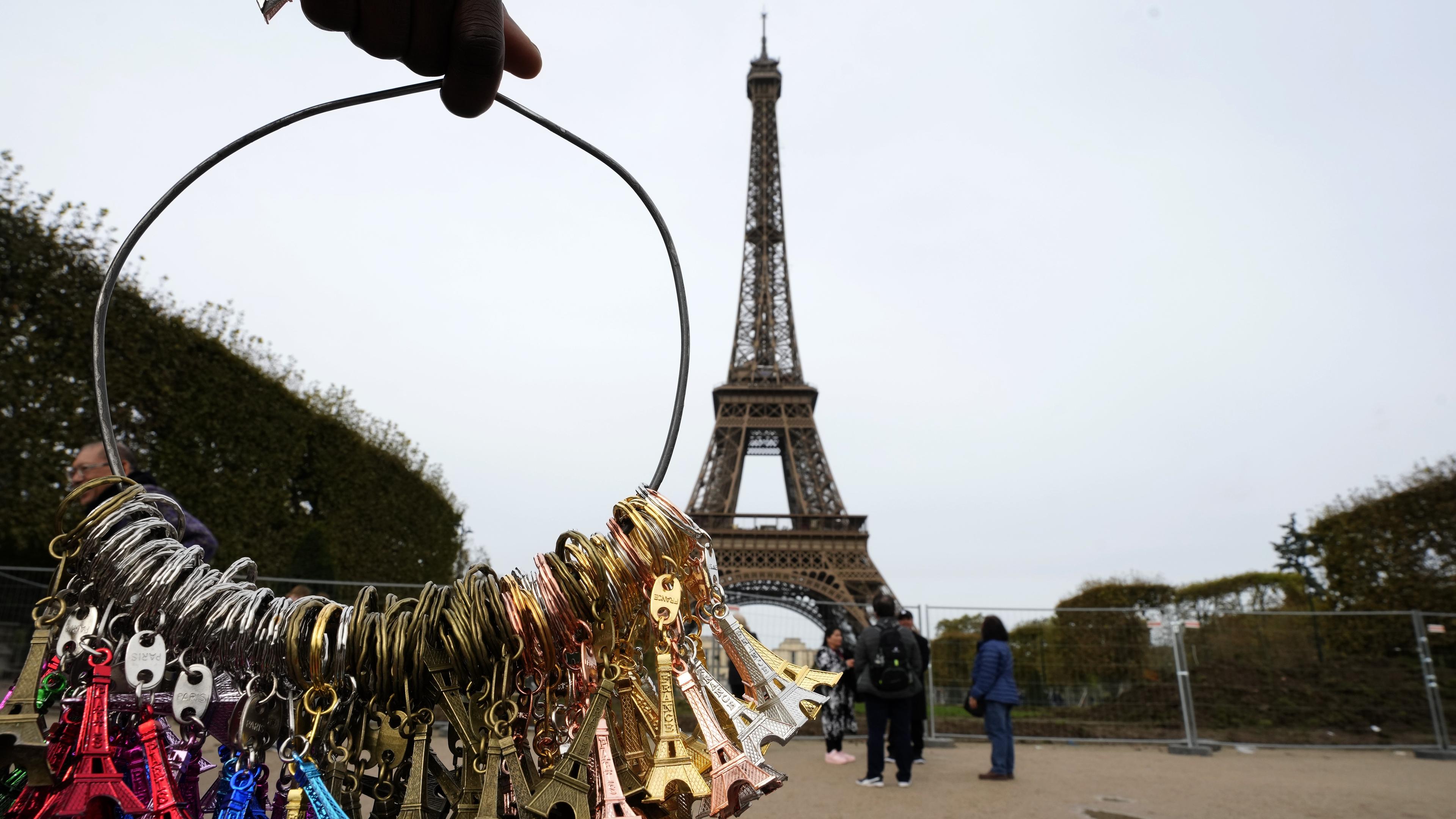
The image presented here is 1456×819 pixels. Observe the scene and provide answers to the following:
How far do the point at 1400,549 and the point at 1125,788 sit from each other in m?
10.6

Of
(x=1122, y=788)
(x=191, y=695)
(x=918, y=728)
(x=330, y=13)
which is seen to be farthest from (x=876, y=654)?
(x=330, y=13)

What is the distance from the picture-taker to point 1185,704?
1096 centimetres

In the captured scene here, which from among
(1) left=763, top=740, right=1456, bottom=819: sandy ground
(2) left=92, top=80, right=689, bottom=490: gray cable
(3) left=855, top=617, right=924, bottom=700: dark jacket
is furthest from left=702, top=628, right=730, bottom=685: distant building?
(2) left=92, top=80, right=689, bottom=490: gray cable

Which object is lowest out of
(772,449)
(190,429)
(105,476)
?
(105,476)

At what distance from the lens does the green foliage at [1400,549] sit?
45.1 feet

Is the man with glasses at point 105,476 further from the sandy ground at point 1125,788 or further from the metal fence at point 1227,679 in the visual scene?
the metal fence at point 1227,679

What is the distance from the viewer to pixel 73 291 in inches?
377

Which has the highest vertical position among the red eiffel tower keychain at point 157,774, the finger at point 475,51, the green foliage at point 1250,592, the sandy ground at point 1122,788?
the green foliage at point 1250,592

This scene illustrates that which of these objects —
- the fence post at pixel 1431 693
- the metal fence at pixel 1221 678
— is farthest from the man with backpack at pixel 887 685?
the fence post at pixel 1431 693

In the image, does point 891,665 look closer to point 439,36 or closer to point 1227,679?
point 439,36

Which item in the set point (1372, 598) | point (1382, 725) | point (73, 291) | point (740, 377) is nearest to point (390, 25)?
point (73, 291)

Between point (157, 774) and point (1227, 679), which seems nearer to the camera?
point (157, 774)

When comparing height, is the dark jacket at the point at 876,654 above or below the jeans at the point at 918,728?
above

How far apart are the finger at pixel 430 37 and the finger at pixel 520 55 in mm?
139
